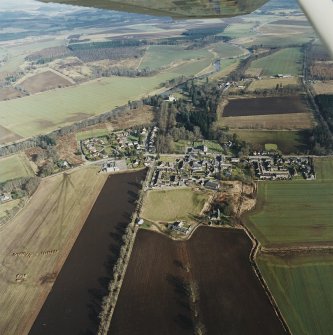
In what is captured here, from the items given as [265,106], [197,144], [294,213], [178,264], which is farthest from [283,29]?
[178,264]

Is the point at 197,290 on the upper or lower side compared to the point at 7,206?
upper

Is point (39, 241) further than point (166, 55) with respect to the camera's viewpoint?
No

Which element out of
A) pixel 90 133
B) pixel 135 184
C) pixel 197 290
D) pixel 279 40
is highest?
pixel 197 290

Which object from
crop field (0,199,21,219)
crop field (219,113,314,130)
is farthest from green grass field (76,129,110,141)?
crop field (0,199,21,219)

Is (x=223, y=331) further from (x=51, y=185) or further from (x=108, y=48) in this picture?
Result: (x=108, y=48)

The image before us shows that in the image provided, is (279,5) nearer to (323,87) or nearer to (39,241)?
(323,87)
